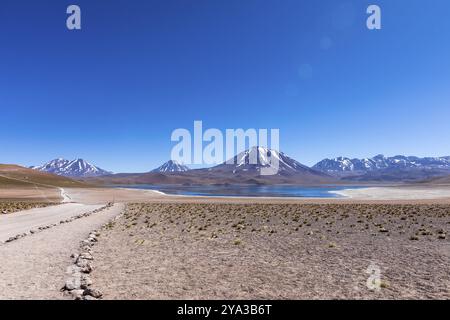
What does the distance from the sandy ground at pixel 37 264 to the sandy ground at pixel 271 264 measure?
1405 mm

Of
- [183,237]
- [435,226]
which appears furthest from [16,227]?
[435,226]

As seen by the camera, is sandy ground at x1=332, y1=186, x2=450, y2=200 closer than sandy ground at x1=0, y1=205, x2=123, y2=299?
No

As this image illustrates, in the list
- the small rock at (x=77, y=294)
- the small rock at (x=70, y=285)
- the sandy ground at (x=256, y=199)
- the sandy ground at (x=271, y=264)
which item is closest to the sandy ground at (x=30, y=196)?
→ the sandy ground at (x=256, y=199)

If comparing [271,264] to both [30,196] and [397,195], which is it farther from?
[397,195]

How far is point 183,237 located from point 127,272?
9.25m

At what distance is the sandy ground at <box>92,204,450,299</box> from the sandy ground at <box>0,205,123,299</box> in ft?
4.61

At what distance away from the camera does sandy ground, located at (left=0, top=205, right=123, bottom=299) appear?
33.3ft

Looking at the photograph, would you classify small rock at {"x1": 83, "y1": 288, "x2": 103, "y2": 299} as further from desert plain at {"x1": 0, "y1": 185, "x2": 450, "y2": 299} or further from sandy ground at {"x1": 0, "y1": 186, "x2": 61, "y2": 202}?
sandy ground at {"x1": 0, "y1": 186, "x2": 61, "y2": 202}

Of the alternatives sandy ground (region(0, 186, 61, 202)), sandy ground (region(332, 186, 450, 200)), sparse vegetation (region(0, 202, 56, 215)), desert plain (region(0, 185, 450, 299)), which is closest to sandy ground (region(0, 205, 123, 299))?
desert plain (region(0, 185, 450, 299))

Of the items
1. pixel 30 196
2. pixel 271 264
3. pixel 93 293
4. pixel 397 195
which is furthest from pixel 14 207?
pixel 397 195

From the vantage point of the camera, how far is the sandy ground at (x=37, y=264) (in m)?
10.1

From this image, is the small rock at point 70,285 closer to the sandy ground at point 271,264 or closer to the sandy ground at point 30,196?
the sandy ground at point 271,264

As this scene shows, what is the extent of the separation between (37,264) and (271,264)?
978 cm
